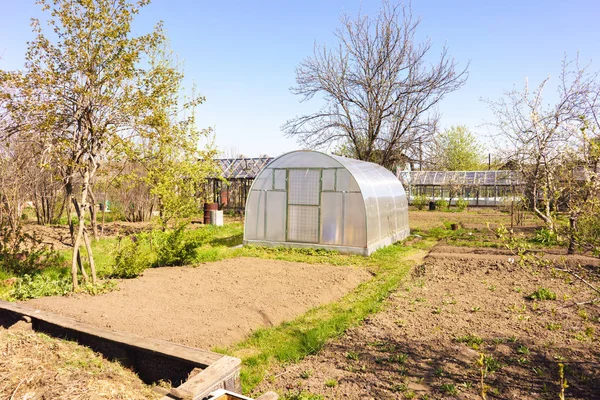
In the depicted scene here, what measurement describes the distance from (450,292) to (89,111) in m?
6.58

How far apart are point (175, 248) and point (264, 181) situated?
3953mm

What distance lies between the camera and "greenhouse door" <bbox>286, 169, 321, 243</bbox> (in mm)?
11703

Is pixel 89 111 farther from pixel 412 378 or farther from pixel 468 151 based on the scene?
pixel 468 151

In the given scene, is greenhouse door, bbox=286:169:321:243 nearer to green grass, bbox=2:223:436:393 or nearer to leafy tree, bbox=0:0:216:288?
green grass, bbox=2:223:436:393

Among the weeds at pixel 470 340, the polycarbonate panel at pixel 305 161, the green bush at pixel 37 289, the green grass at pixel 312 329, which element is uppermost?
the polycarbonate panel at pixel 305 161

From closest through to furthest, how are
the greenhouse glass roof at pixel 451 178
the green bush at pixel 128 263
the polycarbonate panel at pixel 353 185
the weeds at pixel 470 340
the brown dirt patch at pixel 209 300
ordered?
the weeds at pixel 470 340
the brown dirt patch at pixel 209 300
the green bush at pixel 128 263
the polycarbonate panel at pixel 353 185
the greenhouse glass roof at pixel 451 178

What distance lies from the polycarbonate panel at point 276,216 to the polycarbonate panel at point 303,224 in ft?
0.74

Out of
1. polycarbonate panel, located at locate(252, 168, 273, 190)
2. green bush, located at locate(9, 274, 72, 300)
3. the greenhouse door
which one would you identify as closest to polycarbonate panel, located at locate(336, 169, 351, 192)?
the greenhouse door

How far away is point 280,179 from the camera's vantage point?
1220cm

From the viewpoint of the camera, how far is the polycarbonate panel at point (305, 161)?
11.7m

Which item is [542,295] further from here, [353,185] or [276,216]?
[276,216]

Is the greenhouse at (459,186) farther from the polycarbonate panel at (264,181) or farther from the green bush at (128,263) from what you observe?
the green bush at (128,263)

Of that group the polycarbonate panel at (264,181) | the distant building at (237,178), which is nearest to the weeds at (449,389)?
the polycarbonate panel at (264,181)

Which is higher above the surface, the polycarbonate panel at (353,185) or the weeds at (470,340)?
the polycarbonate panel at (353,185)
